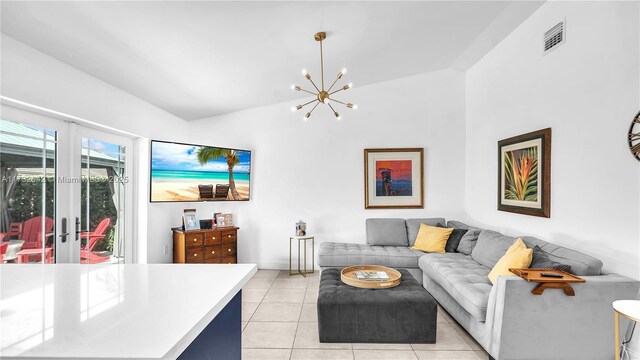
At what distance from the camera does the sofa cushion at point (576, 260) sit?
7.60 feet

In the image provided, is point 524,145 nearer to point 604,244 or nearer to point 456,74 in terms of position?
point 604,244

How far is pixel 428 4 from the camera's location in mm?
2883

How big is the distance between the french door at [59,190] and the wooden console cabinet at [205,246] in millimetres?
707

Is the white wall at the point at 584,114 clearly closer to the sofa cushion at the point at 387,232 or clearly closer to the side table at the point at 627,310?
the side table at the point at 627,310

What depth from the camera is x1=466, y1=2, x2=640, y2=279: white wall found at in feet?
7.57

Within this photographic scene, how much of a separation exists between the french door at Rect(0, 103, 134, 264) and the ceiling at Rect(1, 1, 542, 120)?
0.67 meters

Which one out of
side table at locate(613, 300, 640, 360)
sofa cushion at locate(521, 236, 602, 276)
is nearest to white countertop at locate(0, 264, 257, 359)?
side table at locate(613, 300, 640, 360)

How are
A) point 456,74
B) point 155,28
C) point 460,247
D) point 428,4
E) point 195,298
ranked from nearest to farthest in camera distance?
point 195,298 → point 155,28 → point 428,4 → point 460,247 → point 456,74

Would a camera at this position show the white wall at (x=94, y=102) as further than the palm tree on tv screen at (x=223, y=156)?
No

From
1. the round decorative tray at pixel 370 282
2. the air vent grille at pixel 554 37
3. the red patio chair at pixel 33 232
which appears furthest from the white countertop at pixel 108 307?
the air vent grille at pixel 554 37

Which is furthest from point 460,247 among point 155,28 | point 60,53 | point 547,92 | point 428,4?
point 60,53

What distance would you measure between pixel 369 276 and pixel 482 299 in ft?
3.28

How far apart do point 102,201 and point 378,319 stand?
10.4 feet

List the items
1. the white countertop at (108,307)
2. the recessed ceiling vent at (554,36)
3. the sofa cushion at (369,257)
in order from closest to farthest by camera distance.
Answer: the white countertop at (108,307) → the recessed ceiling vent at (554,36) → the sofa cushion at (369,257)
